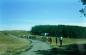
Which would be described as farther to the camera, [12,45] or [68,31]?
[68,31]

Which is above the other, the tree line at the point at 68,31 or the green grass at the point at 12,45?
the tree line at the point at 68,31

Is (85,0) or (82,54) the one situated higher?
(85,0)

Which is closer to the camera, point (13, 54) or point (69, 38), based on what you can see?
point (13, 54)

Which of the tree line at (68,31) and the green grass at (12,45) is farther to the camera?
the tree line at (68,31)

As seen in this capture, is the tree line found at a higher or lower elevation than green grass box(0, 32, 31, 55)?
higher

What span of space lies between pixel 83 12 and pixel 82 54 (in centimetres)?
885

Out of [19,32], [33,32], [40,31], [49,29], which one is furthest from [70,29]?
[19,32]

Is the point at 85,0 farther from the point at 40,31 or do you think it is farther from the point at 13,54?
the point at 40,31

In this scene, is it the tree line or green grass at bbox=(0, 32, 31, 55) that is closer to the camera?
green grass at bbox=(0, 32, 31, 55)

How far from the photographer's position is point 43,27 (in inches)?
3548

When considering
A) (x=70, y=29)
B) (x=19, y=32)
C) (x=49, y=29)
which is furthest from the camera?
(x=19, y=32)

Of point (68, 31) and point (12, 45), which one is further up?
point (68, 31)

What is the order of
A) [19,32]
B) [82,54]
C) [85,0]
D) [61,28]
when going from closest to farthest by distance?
[82,54]
[85,0]
[61,28]
[19,32]

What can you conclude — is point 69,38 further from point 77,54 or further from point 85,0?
point 77,54
